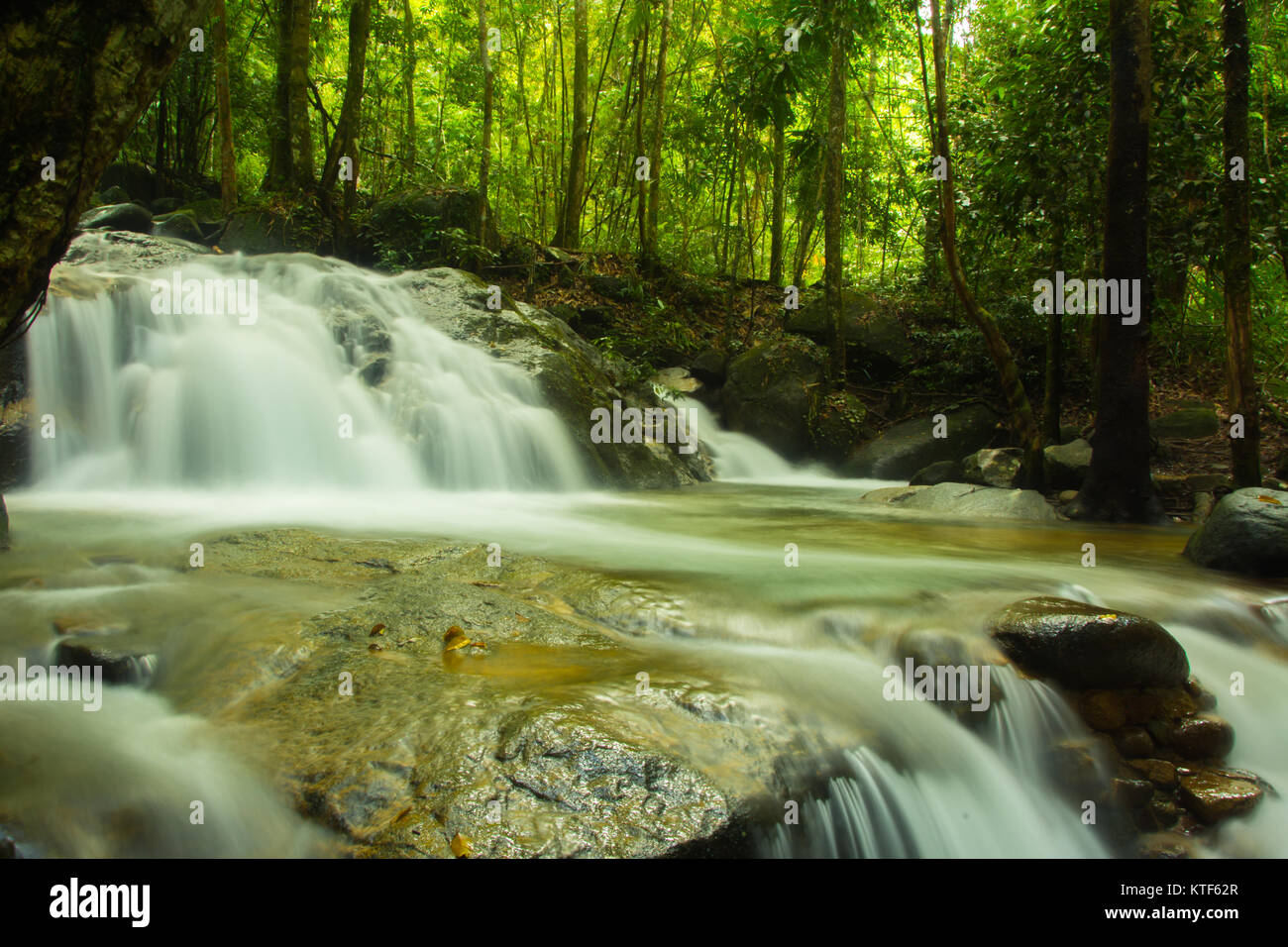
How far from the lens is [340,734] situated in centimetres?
248

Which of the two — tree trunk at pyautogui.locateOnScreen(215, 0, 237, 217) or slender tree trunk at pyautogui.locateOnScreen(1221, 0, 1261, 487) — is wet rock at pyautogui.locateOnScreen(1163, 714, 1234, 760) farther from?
tree trunk at pyautogui.locateOnScreen(215, 0, 237, 217)

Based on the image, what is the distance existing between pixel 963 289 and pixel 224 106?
12271mm

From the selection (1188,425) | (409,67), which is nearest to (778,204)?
(409,67)

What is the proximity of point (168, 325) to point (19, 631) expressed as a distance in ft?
21.1

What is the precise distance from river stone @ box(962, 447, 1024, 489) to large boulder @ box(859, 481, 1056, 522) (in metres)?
0.88

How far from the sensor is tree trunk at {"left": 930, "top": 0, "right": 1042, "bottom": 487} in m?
8.72

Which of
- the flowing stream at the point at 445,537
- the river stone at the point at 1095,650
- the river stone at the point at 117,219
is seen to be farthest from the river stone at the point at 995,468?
the river stone at the point at 117,219

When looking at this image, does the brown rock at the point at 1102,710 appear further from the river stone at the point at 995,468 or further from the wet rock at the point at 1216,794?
the river stone at the point at 995,468

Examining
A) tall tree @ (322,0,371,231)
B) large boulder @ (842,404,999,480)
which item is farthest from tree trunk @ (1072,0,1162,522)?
tall tree @ (322,0,371,231)

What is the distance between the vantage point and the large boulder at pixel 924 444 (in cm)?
1187

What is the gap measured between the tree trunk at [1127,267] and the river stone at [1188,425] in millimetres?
4433

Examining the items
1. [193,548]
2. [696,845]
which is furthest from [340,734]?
[193,548]
